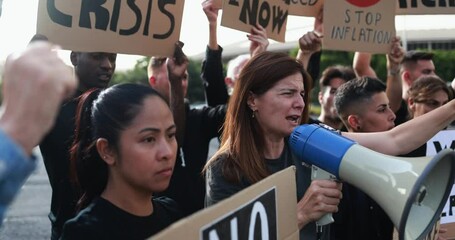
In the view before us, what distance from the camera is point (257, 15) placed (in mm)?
3904

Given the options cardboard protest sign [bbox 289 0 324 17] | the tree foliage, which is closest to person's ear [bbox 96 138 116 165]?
cardboard protest sign [bbox 289 0 324 17]

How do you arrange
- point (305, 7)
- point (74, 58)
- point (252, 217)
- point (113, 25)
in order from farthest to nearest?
point (305, 7)
point (74, 58)
point (113, 25)
point (252, 217)

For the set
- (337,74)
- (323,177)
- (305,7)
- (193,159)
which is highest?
(305,7)

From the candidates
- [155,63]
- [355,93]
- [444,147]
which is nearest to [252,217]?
[444,147]

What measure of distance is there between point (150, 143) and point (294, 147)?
56 cm

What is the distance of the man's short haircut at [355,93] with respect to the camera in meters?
3.66

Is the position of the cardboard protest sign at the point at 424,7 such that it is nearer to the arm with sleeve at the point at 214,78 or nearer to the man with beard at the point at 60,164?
the arm with sleeve at the point at 214,78

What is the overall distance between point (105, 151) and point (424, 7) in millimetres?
3033

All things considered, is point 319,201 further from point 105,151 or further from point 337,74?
point 337,74

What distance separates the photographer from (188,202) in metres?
3.54

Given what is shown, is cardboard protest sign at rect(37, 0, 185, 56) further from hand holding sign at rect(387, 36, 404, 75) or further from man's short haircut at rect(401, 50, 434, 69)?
man's short haircut at rect(401, 50, 434, 69)

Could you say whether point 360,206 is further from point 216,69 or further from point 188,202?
point 216,69

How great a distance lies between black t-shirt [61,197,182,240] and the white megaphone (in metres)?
0.58

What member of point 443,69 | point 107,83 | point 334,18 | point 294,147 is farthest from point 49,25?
point 443,69
